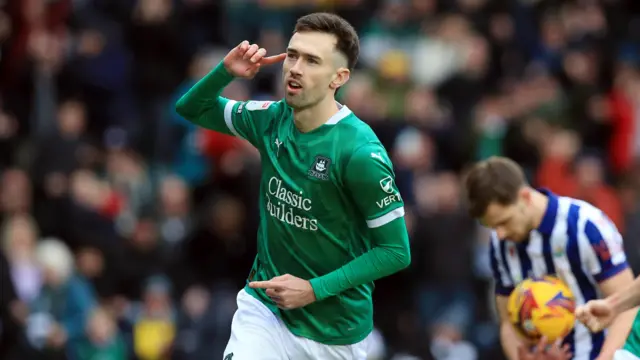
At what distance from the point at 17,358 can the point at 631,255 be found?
5.22m

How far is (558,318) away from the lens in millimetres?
6996

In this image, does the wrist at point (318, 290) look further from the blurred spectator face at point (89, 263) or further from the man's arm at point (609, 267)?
the blurred spectator face at point (89, 263)

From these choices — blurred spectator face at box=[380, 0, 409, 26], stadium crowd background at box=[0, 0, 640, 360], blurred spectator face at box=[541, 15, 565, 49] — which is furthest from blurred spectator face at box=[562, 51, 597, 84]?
blurred spectator face at box=[380, 0, 409, 26]

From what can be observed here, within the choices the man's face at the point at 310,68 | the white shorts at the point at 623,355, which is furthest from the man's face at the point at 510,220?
the man's face at the point at 310,68

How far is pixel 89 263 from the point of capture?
12266mm

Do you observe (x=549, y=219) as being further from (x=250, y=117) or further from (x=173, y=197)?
(x=173, y=197)

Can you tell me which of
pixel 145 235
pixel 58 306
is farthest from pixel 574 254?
pixel 145 235

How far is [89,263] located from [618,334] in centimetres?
646

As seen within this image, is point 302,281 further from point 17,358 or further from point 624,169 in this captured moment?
point 624,169

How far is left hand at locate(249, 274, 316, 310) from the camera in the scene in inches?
257

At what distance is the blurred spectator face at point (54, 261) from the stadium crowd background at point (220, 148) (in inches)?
0.8

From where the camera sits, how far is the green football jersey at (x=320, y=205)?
662cm

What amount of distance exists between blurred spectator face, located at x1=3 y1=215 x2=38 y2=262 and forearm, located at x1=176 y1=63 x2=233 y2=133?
4.98 meters

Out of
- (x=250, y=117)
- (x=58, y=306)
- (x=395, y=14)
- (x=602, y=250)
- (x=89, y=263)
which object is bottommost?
(x=58, y=306)
